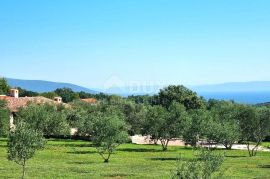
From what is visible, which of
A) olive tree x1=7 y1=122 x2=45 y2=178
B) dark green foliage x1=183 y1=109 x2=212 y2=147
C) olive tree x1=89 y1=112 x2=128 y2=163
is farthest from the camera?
dark green foliage x1=183 y1=109 x2=212 y2=147

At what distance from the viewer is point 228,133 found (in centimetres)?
7212

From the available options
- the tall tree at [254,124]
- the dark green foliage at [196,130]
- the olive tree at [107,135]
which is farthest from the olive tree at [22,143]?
the tall tree at [254,124]

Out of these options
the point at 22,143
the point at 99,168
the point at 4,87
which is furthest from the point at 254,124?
the point at 4,87

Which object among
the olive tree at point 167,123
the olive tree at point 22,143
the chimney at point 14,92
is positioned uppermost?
the chimney at point 14,92

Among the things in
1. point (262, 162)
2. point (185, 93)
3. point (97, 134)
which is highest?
point (185, 93)

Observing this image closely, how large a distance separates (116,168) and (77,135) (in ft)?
190

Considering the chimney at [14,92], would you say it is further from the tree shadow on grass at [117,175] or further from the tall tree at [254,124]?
the tree shadow on grass at [117,175]

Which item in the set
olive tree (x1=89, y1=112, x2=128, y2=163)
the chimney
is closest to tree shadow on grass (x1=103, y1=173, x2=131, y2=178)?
olive tree (x1=89, y1=112, x2=128, y2=163)

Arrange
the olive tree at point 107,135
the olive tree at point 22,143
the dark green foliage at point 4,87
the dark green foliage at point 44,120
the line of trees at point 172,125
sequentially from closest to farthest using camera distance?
the olive tree at point 22,143
the olive tree at point 107,135
the line of trees at point 172,125
the dark green foliage at point 44,120
the dark green foliage at point 4,87

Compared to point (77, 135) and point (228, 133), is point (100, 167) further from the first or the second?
point (77, 135)

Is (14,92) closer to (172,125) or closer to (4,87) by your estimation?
(4,87)

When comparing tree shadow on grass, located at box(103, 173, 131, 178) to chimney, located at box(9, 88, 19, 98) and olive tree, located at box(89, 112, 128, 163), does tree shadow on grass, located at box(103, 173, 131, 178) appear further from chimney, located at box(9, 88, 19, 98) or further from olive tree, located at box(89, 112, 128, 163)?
chimney, located at box(9, 88, 19, 98)

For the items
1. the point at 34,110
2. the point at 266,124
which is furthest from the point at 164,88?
the point at 266,124

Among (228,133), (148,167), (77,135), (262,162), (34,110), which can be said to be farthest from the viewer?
(77,135)
